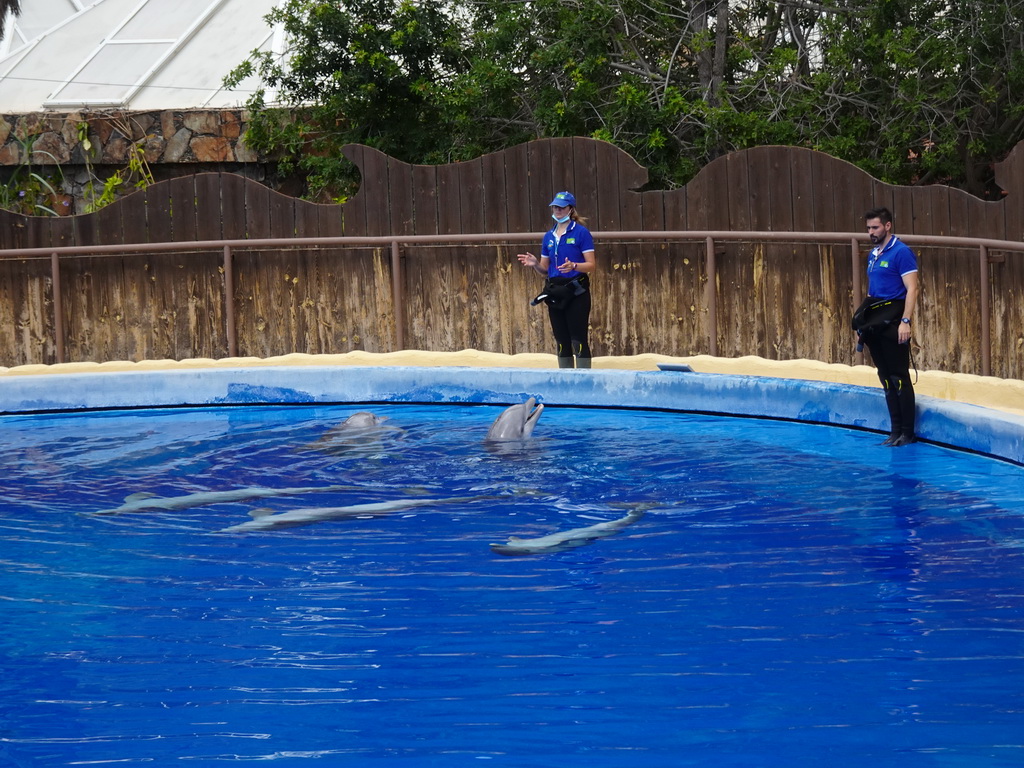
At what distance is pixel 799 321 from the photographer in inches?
457

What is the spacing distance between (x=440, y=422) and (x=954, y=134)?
6401 mm

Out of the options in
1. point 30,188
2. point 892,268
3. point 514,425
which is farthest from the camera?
point 30,188

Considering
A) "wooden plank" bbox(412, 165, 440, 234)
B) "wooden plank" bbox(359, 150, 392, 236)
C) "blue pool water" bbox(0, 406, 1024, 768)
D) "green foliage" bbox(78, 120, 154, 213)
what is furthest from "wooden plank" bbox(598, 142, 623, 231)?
"green foliage" bbox(78, 120, 154, 213)

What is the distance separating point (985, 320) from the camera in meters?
9.90

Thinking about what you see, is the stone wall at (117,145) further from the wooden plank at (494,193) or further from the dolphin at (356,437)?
the dolphin at (356,437)

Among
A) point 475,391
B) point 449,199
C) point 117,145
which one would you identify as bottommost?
point 475,391

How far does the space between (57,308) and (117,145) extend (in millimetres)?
4624

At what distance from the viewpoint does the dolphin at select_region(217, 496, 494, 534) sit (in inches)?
298

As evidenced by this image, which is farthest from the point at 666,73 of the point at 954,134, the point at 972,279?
the point at 972,279

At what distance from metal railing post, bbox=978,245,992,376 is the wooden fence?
0.45m

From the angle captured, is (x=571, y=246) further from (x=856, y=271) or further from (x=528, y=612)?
(x=528, y=612)

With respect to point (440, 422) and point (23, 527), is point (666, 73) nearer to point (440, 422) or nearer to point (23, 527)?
point (440, 422)

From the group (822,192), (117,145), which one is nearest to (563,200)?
(822,192)

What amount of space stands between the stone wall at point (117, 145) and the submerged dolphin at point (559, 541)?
11179mm
